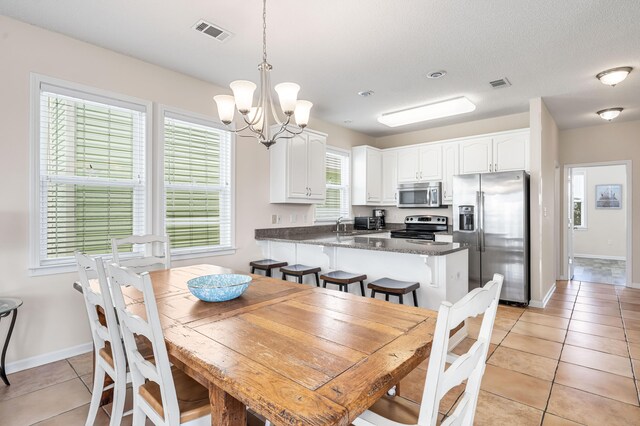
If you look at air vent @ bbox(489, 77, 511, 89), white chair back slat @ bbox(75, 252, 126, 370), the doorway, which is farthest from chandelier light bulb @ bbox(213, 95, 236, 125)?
the doorway

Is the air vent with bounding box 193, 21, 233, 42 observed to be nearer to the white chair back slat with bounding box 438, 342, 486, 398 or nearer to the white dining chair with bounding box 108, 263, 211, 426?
the white dining chair with bounding box 108, 263, 211, 426

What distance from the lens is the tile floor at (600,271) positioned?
18.7 ft

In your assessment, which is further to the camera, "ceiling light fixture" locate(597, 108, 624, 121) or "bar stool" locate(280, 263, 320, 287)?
"ceiling light fixture" locate(597, 108, 624, 121)

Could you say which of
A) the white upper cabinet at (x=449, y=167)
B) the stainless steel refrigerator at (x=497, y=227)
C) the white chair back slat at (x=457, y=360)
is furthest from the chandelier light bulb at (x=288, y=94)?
the white upper cabinet at (x=449, y=167)

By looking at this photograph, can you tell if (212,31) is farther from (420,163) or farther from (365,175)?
(420,163)

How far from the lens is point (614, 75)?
3.24m

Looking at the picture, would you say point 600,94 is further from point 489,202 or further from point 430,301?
point 430,301

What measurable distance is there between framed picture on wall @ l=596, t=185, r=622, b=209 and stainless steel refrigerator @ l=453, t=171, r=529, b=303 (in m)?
5.58

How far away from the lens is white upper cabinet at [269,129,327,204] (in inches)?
164

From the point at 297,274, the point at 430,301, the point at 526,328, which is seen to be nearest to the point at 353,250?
the point at 297,274

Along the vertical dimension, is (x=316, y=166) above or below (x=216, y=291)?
above

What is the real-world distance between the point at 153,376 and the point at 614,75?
451cm

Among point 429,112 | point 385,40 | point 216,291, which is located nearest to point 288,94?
point 385,40

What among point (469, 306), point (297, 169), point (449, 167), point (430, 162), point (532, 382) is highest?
point (430, 162)
